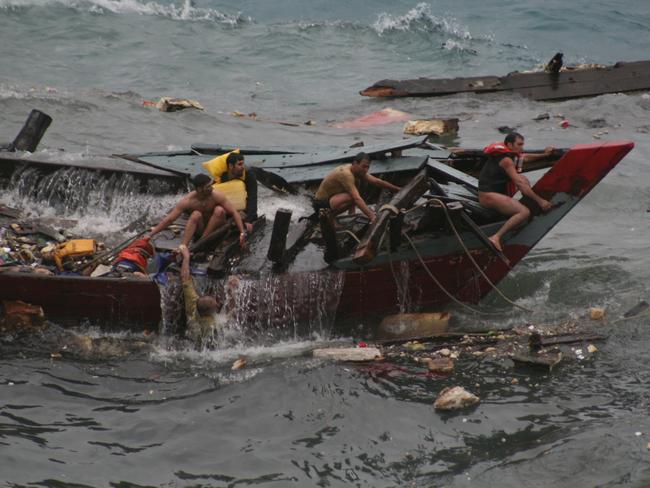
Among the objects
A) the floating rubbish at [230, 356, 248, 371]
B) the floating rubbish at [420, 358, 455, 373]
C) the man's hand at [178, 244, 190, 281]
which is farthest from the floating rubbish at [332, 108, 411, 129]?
the floating rubbish at [420, 358, 455, 373]

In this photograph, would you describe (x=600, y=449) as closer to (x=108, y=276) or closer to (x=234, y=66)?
(x=108, y=276)

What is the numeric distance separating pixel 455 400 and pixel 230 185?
13.0 ft

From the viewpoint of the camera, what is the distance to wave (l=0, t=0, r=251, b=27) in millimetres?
29281

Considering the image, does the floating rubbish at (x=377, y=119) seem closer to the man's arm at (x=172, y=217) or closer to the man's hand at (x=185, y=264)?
the man's arm at (x=172, y=217)

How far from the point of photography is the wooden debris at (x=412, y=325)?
31.5 feet

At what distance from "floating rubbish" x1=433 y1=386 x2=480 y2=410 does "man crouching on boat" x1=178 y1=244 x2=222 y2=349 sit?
2648 millimetres

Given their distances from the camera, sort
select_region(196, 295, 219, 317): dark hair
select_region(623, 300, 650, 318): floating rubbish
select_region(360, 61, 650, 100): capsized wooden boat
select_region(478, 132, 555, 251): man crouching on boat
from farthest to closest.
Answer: select_region(360, 61, 650, 100): capsized wooden boat → select_region(623, 300, 650, 318): floating rubbish → select_region(478, 132, 555, 251): man crouching on boat → select_region(196, 295, 219, 317): dark hair

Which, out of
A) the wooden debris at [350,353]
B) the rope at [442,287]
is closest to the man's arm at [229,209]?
the wooden debris at [350,353]

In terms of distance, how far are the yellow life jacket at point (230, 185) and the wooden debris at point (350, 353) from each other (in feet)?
7.60

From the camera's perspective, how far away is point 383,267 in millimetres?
9516

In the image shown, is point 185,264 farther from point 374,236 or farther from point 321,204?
point 374,236

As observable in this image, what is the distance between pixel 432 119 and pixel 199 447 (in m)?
12.5

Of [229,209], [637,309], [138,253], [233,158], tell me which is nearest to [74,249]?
[138,253]

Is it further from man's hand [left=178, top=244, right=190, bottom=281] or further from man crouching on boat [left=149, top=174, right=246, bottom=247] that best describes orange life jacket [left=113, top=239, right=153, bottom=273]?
man's hand [left=178, top=244, right=190, bottom=281]
